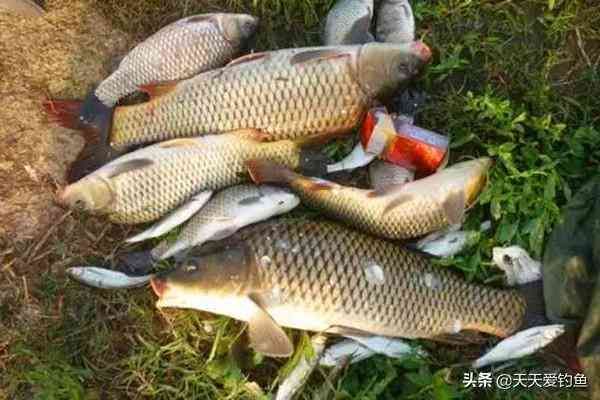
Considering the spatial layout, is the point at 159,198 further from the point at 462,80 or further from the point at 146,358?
the point at 462,80

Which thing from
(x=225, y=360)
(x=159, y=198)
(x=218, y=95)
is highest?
(x=218, y=95)

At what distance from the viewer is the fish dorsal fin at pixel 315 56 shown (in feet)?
11.2

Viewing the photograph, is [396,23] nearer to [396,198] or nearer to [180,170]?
[396,198]

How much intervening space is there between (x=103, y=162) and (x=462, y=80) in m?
1.82

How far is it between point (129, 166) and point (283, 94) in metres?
0.78

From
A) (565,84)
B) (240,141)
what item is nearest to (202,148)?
(240,141)

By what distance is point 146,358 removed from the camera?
3539mm

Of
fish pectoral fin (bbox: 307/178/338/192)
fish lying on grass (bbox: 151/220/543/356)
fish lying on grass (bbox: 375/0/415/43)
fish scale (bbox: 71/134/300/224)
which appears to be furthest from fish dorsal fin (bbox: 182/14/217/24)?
fish lying on grass (bbox: 151/220/543/356)

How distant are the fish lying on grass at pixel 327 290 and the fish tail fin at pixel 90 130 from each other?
68cm

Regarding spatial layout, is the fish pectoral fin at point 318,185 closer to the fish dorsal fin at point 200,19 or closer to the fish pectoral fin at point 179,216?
the fish pectoral fin at point 179,216

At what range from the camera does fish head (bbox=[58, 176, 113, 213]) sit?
11.4 ft

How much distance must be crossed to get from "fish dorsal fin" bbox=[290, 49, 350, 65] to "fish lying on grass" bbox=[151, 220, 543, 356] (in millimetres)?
735

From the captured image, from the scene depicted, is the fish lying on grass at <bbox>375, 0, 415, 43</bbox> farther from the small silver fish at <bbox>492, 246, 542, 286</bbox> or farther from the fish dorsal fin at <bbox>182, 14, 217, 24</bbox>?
the small silver fish at <bbox>492, 246, 542, 286</bbox>

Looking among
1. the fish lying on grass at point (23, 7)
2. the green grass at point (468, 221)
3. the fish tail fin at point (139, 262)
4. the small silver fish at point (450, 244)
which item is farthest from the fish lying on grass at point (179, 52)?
the small silver fish at point (450, 244)
